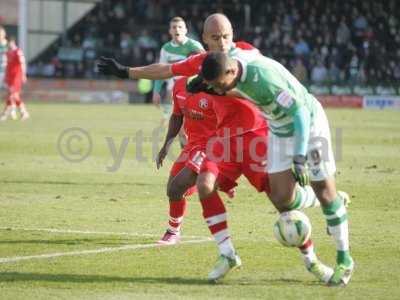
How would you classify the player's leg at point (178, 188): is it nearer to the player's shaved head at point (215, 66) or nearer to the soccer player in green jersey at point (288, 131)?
the soccer player in green jersey at point (288, 131)

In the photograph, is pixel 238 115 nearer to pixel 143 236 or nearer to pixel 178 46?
pixel 143 236

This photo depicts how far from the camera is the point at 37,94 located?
154 feet

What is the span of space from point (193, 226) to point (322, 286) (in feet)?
11.5

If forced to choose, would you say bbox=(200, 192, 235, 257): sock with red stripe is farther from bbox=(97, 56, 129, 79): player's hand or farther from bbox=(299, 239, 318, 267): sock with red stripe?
bbox=(97, 56, 129, 79): player's hand

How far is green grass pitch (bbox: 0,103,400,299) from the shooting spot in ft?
26.5

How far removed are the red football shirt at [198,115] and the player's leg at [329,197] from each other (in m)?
1.93

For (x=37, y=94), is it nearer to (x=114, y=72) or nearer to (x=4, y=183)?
(x=4, y=183)

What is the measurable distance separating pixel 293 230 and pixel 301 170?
56 centimetres

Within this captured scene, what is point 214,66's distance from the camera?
770cm

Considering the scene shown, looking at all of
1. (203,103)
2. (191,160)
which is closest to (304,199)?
(191,160)

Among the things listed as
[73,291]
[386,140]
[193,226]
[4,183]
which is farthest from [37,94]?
[73,291]

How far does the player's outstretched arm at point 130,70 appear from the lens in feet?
30.3

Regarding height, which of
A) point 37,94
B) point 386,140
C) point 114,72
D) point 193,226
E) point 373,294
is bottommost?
point 37,94

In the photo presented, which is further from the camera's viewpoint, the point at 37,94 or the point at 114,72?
the point at 37,94
